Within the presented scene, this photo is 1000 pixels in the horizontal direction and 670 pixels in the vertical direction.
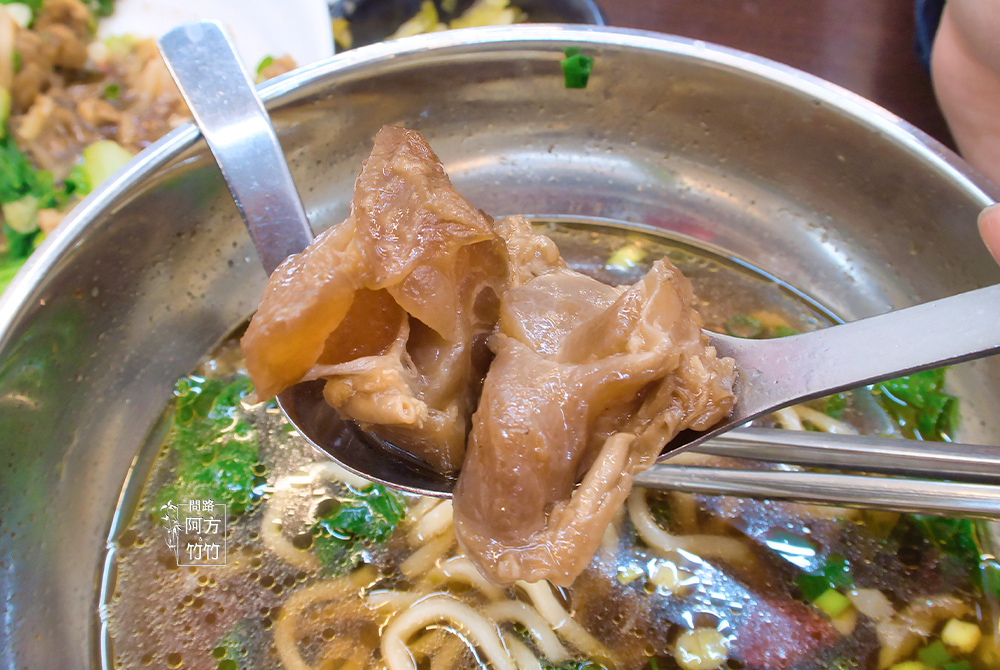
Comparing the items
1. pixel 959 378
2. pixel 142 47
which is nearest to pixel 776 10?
pixel 959 378

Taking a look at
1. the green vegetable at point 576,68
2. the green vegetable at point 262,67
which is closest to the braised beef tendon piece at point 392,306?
the green vegetable at point 576,68

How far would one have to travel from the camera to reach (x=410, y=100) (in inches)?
82.3

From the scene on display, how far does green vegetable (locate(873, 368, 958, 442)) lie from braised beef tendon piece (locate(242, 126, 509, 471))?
1283mm

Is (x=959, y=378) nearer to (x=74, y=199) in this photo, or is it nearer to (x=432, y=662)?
(x=432, y=662)

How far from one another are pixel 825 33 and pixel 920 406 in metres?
1.92

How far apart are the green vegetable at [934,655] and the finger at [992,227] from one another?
3.03 feet

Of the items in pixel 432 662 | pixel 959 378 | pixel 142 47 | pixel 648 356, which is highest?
pixel 142 47

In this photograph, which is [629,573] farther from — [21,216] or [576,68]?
[21,216]

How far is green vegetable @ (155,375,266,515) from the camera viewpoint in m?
1.73

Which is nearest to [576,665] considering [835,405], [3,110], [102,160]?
[835,405]

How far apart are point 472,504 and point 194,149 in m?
1.23

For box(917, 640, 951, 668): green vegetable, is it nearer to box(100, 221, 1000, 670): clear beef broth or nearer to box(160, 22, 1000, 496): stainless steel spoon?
box(100, 221, 1000, 670): clear beef broth

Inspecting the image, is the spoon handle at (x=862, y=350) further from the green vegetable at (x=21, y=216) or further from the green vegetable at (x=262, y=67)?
the green vegetable at (x=21, y=216)

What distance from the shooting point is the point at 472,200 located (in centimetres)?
226
